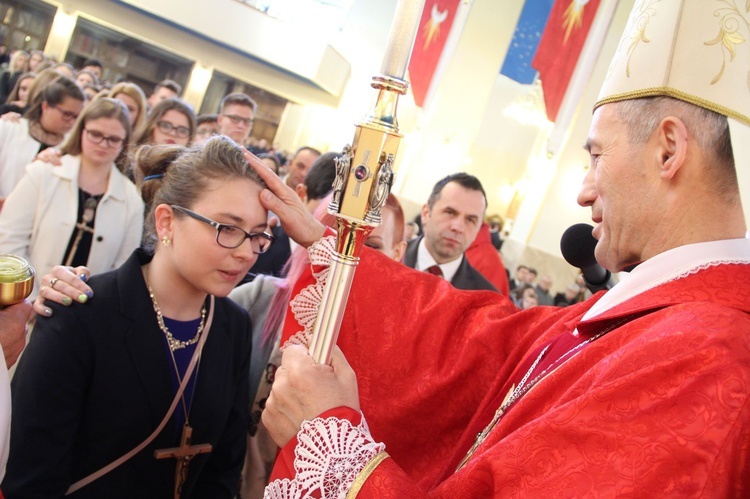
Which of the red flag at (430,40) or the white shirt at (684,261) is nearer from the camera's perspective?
the white shirt at (684,261)

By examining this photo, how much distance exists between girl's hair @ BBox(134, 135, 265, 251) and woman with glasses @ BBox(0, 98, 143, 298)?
106cm

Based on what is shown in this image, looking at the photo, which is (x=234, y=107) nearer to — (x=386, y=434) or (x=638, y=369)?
(x=386, y=434)

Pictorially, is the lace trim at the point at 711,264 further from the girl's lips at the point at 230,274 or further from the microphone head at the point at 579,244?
the girl's lips at the point at 230,274

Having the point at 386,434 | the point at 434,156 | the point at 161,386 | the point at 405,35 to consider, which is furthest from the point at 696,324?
the point at 434,156

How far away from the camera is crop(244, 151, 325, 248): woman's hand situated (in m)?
1.81

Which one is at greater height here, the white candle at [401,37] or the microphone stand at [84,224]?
the white candle at [401,37]

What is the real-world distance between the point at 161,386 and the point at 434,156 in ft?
41.0

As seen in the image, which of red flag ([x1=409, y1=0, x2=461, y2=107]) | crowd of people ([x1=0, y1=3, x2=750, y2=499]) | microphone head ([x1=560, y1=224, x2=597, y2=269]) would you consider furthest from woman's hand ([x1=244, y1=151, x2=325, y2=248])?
red flag ([x1=409, y1=0, x2=461, y2=107])

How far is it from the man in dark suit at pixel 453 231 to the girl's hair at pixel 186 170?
209 cm

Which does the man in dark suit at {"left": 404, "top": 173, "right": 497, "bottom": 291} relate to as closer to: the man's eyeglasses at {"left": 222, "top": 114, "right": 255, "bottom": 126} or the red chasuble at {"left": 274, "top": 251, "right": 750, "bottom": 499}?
the man's eyeglasses at {"left": 222, "top": 114, "right": 255, "bottom": 126}

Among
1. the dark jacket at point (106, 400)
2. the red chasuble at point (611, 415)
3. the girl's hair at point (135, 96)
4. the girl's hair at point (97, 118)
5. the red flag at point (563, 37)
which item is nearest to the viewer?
the red chasuble at point (611, 415)

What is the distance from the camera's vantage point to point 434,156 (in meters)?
14.0

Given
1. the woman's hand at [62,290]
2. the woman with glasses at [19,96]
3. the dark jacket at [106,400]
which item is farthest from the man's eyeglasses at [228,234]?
the woman with glasses at [19,96]

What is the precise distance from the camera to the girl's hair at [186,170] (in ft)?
6.61
